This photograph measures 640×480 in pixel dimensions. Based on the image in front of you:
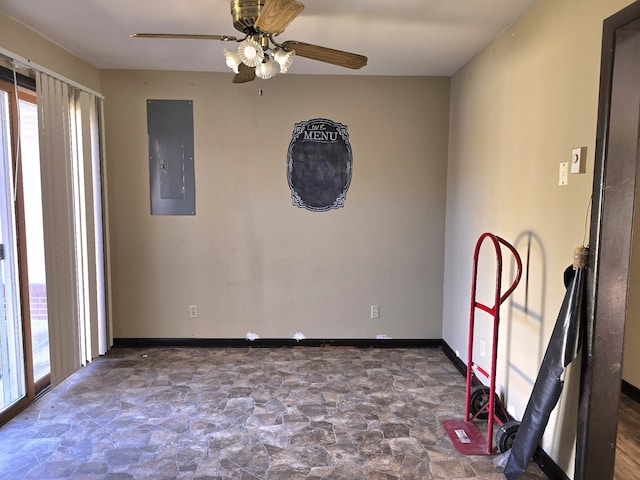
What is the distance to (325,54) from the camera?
7.32 ft

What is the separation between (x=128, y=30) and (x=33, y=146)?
110cm

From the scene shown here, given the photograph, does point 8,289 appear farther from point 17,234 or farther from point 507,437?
point 507,437

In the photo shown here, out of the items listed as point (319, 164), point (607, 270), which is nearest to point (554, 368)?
point (607, 270)

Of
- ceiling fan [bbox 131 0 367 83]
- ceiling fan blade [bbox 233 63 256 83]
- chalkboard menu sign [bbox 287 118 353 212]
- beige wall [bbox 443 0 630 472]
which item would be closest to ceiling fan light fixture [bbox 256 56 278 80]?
ceiling fan [bbox 131 0 367 83]

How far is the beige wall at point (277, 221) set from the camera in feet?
12.7

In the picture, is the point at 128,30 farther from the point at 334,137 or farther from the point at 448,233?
the point at 448,233

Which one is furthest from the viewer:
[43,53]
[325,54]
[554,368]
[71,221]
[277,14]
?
[71,221]

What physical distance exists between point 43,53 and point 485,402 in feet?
13.3

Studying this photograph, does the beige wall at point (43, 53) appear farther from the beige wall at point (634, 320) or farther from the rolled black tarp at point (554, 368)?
the beige wall at point (634, 320)

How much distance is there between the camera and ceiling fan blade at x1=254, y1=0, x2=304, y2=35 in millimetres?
1666

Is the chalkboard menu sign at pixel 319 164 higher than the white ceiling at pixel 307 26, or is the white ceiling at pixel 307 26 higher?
the white ceiling at pixel 307 26

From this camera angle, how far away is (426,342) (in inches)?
163

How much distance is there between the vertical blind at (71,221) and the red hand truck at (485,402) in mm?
2874

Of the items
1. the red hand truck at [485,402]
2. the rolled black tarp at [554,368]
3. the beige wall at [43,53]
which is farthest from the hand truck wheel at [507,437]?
the beige wall at [43,53]
